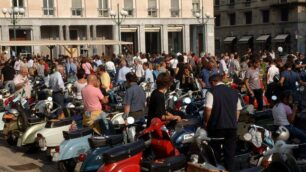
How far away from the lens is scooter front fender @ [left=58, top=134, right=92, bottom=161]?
9.12 metres

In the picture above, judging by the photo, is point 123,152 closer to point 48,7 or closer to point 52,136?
point 52,136

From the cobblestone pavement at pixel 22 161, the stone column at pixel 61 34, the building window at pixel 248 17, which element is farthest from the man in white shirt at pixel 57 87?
the building window at pixel 248 17

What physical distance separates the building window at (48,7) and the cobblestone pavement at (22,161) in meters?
31.8

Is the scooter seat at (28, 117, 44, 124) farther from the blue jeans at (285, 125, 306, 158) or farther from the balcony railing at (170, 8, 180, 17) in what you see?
the balcony railing at (170, 8, 180, 17)

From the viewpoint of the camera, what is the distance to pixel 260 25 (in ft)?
200

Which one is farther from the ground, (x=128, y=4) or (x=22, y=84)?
(x=128, y=4)

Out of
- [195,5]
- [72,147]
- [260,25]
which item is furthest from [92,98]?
[260,25]

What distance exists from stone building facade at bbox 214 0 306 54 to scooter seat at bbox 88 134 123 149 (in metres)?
50.4

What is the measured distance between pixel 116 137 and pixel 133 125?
0.34 m


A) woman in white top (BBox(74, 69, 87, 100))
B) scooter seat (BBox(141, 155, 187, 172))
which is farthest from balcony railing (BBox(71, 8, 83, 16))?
scooter seat (BBox(141, 155, 187, 172))

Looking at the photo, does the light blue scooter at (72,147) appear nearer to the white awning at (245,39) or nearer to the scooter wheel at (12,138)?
the scooter wheel at (12,138)

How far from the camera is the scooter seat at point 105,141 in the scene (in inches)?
331

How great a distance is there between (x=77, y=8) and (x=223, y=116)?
38574 millimetres

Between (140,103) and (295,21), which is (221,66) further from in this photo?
(295,21)
